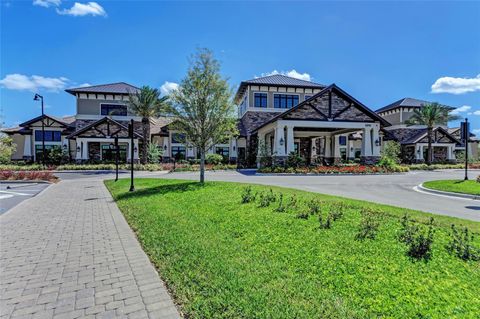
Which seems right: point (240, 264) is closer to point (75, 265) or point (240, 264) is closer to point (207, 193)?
point (75, 265)

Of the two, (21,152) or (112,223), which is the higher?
(21,152)

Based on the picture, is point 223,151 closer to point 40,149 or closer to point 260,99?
point 260,99

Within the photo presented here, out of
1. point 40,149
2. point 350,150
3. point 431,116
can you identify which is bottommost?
point 350,150

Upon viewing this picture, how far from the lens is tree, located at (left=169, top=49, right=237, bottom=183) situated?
1424 cm

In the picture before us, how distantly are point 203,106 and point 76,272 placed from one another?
10.8 meters

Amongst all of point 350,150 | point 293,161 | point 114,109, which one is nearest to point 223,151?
point 293,161

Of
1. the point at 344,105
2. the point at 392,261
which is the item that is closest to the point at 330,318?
the point at 392,261

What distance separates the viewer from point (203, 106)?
14.2 metres

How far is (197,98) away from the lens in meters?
14.3

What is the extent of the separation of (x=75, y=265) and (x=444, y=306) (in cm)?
535

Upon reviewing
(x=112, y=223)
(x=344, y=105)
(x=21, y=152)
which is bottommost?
(x=112, y=223)

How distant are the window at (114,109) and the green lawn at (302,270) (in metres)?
34.9

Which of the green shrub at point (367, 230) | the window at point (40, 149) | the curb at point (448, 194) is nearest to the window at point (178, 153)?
the window at point (40, 149)

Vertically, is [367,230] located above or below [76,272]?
above
